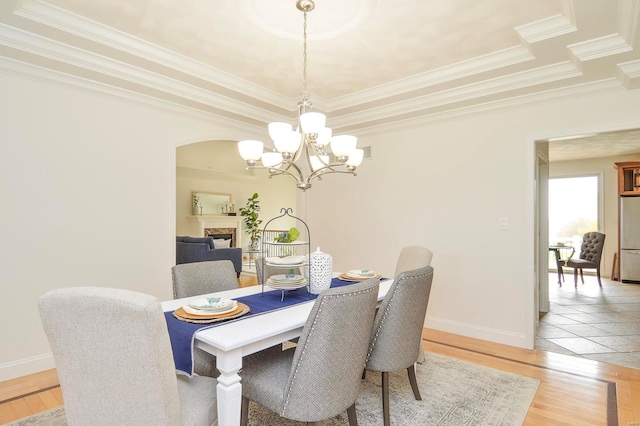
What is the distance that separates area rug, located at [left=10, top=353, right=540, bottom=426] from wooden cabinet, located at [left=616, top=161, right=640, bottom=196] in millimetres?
5843

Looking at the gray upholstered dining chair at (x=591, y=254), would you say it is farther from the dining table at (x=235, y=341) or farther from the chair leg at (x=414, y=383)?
the dining table at (x=235, y=341)

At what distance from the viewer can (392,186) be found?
427cm

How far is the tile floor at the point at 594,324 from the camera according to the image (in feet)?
10.8

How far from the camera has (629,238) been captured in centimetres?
649

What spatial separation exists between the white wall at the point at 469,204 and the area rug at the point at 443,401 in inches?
35.5

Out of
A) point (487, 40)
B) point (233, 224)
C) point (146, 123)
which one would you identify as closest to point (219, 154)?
point (233, 224)

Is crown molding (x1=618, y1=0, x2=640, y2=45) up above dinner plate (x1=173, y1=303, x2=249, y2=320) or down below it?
above

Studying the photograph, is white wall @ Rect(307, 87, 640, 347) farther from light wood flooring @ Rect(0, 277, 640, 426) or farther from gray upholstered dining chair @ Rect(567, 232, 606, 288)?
gray upholstered dining chair @ Rect(567, 232, 606, 288)

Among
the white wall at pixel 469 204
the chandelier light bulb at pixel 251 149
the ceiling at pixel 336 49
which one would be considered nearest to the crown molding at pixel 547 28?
the ceiling at pixel 336 49

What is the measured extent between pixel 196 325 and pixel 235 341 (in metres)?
0.29

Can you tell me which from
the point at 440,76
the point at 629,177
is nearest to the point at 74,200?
the point at 440,76

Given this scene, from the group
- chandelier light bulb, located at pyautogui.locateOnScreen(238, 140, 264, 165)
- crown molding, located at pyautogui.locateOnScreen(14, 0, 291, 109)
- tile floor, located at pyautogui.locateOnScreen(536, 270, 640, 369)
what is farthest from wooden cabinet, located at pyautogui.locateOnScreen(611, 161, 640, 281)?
chandelier light bulb, located at pyautogui.locateOnScreen(238, 140, 264, 165)

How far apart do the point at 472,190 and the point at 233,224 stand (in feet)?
24.3

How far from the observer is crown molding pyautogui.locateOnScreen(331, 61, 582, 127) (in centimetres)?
296
